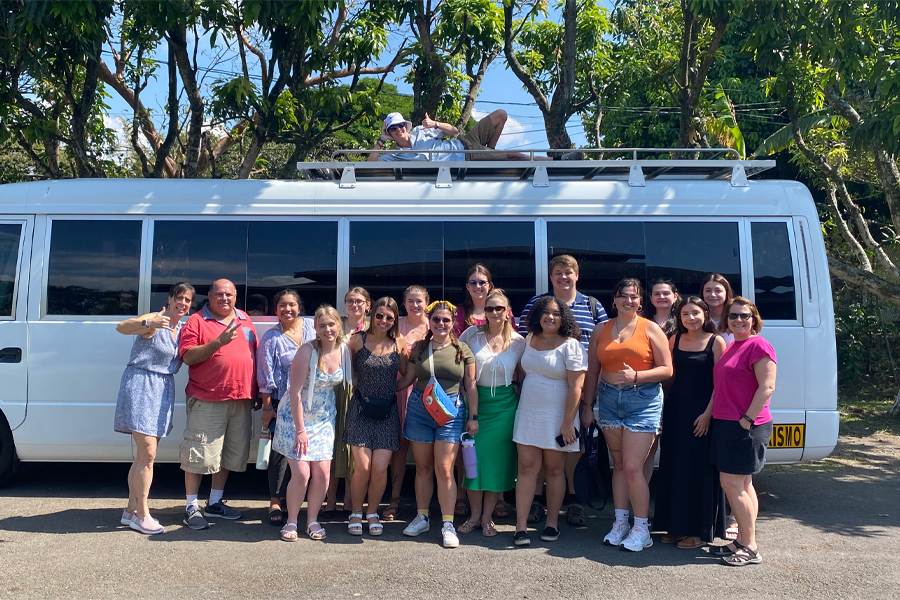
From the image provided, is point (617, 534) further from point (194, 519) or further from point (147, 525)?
point (147, 525)

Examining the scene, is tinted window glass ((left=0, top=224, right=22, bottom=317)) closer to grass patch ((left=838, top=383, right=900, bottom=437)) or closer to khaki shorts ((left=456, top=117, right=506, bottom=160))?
khaki shorts ((left=456, top=117, right=506, bottom=160))

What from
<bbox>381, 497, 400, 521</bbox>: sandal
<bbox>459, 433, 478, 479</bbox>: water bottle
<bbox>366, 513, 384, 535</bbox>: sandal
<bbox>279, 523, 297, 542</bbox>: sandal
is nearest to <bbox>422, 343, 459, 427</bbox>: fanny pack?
<bbox>459, 433, 478, 479</bbox>: water bottle

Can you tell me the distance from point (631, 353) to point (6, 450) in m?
4.78

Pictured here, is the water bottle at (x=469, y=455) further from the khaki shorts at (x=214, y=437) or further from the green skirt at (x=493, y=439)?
the khaki shorts at (x=214, y=437)

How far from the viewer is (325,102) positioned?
984 centimetres

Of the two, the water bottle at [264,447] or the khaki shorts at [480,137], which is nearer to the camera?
the water bottle at [264,447]

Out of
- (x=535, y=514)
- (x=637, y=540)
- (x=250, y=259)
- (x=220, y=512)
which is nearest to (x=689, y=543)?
(x=637, y=540)

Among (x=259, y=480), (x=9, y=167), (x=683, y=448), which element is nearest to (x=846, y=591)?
(x=683, y=448)

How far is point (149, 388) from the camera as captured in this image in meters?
5.10

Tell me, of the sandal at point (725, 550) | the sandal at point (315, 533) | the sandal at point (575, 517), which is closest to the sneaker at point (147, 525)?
the sandal at point (315, 533)

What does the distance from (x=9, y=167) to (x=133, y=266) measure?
9.25 m

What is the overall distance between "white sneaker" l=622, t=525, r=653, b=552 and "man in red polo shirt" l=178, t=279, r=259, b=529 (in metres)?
2.71

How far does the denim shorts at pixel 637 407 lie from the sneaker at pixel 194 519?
284 centimetres

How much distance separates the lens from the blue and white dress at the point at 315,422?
16.5 feet
